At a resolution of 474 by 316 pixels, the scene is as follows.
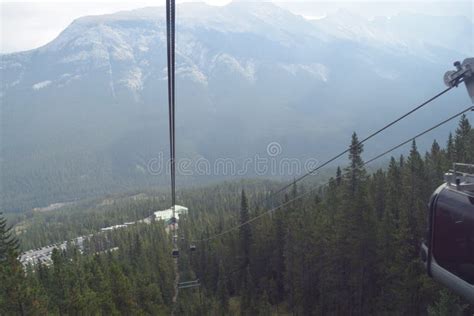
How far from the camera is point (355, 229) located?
3309 centimetres

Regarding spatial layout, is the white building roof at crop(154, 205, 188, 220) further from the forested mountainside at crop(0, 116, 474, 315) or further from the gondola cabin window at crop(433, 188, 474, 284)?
the gondola cabin window at crop(433, 188, 474, 284)

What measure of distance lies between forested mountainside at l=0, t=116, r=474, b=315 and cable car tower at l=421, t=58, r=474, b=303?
15.9 metres

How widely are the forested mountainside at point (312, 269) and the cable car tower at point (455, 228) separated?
15888 millimetres

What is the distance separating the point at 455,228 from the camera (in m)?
7.65

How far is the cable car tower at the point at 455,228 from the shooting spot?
706 cm

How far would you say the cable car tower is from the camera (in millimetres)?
7061

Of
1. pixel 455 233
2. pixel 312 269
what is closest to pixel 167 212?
Result: pixel 312 269

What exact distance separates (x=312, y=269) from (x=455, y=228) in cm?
3340

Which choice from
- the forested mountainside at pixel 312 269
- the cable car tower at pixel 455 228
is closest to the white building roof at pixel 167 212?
the forested mountainside at pixel 312 269

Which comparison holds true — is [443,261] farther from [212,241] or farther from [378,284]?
[212,241]

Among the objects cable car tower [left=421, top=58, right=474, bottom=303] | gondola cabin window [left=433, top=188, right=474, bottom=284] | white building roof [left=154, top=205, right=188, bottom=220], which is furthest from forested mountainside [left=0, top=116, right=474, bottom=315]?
white building roof [left=154, top=205, right=188, bottom=220]

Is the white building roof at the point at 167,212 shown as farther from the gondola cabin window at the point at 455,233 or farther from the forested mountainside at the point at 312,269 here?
the gondola cabin window at the point at 455,233

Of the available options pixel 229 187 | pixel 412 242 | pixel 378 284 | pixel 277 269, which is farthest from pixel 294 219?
pixel 229 187

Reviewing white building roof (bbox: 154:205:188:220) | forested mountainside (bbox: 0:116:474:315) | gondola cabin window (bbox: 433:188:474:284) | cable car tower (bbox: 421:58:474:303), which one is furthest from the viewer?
white building roof (bbox: 154:205:188:220)
